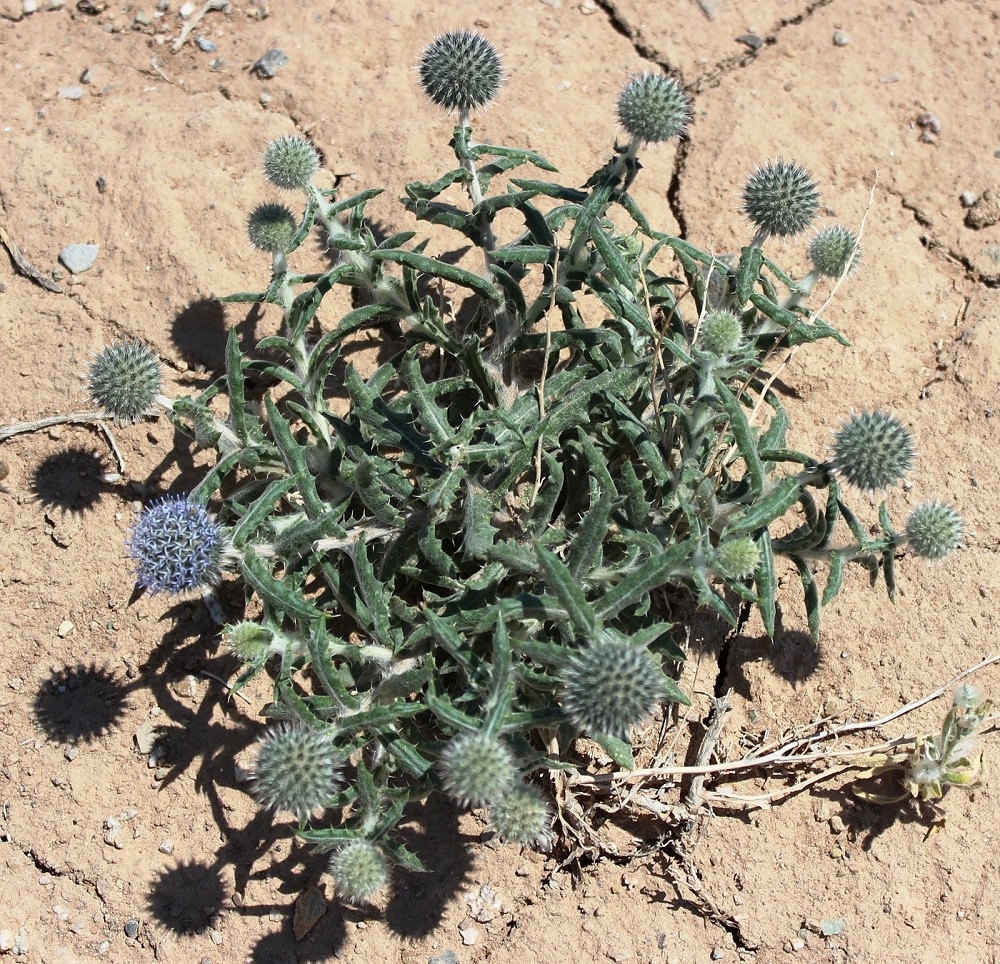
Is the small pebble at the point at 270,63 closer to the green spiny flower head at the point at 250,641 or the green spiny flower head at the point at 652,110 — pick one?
the green spiny flower head at the point at 652,110

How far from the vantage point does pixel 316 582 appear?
4.29m

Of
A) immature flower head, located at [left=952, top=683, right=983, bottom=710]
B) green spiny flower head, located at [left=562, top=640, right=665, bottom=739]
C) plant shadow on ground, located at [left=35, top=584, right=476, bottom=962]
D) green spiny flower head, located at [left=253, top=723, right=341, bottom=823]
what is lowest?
plant shadow on ground, located at [left=35, top=584, right=476, bottom=962]

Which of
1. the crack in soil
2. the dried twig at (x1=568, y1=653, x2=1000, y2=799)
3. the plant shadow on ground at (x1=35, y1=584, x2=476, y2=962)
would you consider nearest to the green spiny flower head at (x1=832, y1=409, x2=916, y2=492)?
the dried twig at (x1=568, y1=653, x2=1000, y2=799)

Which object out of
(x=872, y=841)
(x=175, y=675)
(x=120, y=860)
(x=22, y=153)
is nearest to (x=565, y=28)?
(x=22, y=153)

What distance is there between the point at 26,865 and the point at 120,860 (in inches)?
16.9

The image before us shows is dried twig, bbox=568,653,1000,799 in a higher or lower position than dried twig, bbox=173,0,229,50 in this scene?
lower

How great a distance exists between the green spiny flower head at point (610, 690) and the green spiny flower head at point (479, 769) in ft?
0.88

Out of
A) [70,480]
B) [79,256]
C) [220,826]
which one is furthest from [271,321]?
[220,826]

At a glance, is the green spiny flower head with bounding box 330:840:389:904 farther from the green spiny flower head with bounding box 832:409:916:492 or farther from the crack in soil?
→ the crack in soil

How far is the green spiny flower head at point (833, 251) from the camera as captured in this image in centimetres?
397

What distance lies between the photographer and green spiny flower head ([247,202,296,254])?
3.98 m

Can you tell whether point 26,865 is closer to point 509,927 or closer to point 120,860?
point 120,860

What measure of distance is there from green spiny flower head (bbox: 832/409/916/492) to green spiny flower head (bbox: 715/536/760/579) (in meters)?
0.47

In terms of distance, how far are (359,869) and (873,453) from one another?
2.36 metres
